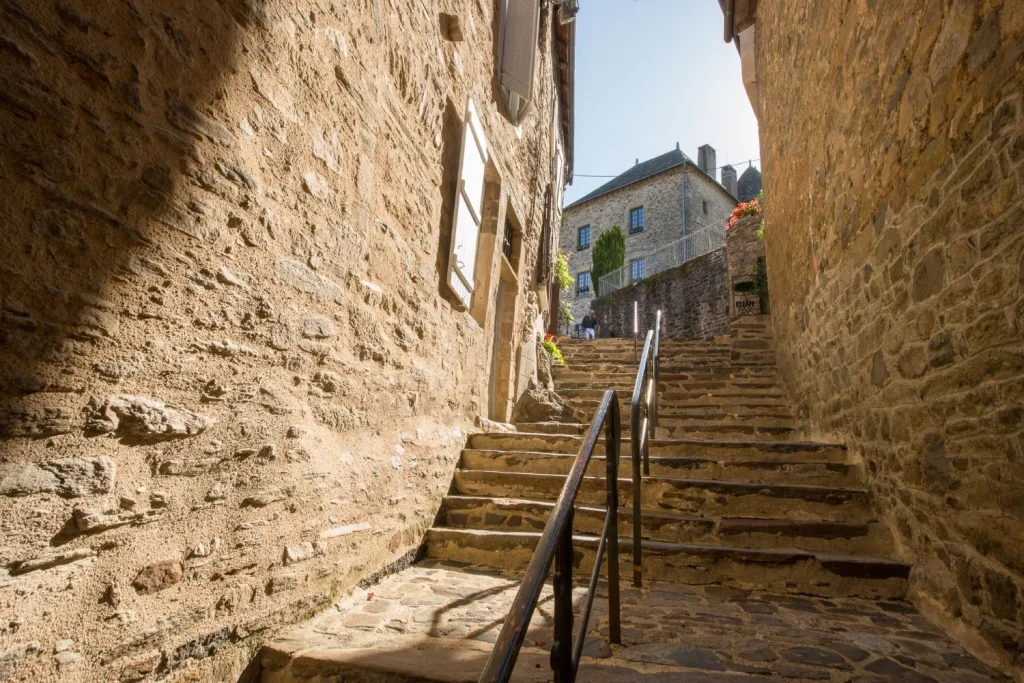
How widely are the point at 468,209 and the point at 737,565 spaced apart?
Answer: 288 cm

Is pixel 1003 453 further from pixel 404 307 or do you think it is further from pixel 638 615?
pixel 404 307

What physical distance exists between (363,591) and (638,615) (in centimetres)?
127

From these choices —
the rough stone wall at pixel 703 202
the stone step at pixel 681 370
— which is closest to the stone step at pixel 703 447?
the stone step at pixel 681 370

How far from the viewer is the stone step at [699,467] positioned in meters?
3.41

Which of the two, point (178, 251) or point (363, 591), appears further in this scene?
point (363, 591)

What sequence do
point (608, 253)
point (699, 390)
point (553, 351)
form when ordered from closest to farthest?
point (699, 390), point (553, 351), point (608, 253)

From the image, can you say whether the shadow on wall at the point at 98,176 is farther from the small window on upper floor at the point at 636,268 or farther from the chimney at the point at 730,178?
the chimney at the point at 730,178

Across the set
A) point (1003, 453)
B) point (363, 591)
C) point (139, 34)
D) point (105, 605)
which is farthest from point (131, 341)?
point (1003, 453)

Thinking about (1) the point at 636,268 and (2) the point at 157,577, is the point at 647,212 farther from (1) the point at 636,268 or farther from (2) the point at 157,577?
(2) the point at 157,577

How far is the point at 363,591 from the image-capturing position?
2549 millimetres

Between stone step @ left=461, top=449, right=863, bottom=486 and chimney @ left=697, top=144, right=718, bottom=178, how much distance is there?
25.7 metres

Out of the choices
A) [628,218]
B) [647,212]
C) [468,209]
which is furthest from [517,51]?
[628,218]

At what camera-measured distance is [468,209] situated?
158 inches

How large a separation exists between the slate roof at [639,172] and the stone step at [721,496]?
22536 mm
